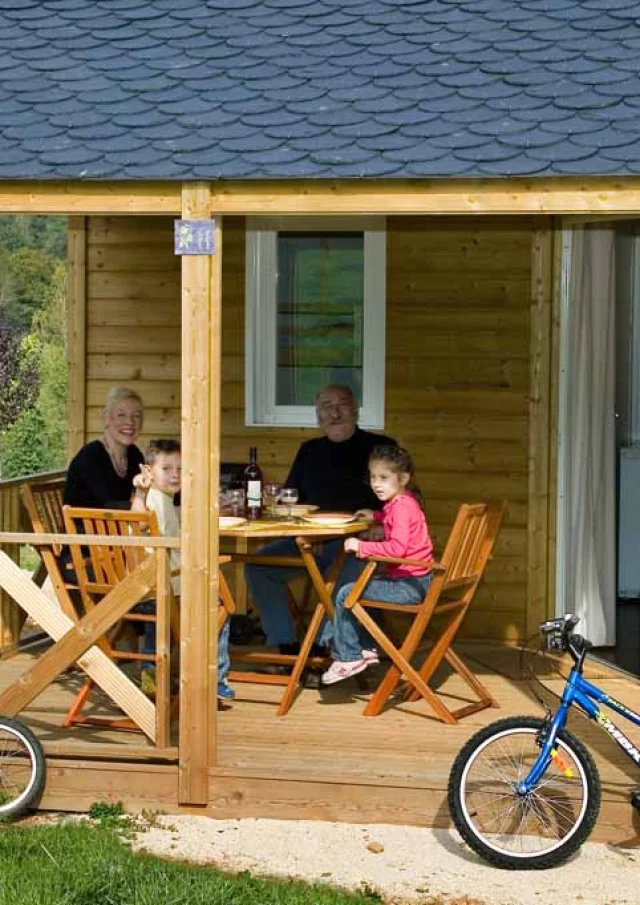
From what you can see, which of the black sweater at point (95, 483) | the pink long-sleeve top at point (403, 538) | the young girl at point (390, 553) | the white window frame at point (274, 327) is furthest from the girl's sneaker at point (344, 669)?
the white window frame at point (274, 327)

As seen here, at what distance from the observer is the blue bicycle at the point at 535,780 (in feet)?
18.9

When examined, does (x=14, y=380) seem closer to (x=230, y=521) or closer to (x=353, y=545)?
(x=230, y=521)

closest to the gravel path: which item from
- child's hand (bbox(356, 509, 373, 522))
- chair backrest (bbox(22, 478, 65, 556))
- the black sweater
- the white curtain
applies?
child's hand (bbox(356, 509, 373, 522))

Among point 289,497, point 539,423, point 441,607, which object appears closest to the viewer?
point 441,607

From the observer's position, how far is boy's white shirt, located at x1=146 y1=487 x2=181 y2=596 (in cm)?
702

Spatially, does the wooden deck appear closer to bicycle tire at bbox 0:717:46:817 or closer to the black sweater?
bicycle tire at bbox 0:717:46:817

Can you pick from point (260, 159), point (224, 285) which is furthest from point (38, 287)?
point (260, 159)

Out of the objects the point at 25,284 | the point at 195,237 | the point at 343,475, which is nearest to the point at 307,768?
the point at 195,237

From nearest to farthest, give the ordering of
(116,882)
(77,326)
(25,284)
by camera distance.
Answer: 1. (116,882)
2. (77,326)
3. (25,284)

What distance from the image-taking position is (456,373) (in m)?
9.00

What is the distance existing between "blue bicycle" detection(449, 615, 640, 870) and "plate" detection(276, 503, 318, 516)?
196 cm

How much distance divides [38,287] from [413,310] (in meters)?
17.6

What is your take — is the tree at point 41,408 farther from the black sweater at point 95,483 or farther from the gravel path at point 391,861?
the gravel path at point 391,861

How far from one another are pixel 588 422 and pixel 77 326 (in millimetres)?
2873
